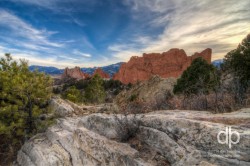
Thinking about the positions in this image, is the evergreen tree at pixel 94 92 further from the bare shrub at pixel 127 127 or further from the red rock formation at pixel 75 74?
the red rock formation at pixel 75 74

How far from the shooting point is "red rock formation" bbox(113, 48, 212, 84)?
4835 inches

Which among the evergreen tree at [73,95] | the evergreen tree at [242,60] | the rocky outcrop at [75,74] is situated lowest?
the evergreen tree at [73,95]

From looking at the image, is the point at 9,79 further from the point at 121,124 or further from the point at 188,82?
the point at 188,82

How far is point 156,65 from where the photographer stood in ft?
417

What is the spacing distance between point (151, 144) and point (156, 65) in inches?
4841

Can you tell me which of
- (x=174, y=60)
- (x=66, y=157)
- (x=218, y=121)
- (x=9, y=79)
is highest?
(x=174, y=60)

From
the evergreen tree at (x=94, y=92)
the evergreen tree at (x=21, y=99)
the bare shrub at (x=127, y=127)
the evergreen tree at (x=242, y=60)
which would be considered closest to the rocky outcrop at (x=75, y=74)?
the evergreen tree at (x=94, y=92)

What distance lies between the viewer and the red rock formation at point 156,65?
122812 mm

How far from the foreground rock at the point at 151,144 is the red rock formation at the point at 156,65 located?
11289cm

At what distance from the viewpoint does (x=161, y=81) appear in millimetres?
42906

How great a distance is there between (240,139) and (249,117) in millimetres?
1525

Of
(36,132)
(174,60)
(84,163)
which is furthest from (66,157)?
(174,60)

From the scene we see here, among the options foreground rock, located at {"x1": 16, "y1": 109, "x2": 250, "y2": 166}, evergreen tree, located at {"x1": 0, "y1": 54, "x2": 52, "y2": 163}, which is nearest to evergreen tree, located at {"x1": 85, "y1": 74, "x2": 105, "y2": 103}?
evergreen tree, located at {"x1": 0, "y1": 54, "x2": 52, "y2": 163}

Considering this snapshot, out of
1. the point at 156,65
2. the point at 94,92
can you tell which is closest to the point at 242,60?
the point at 94,92
